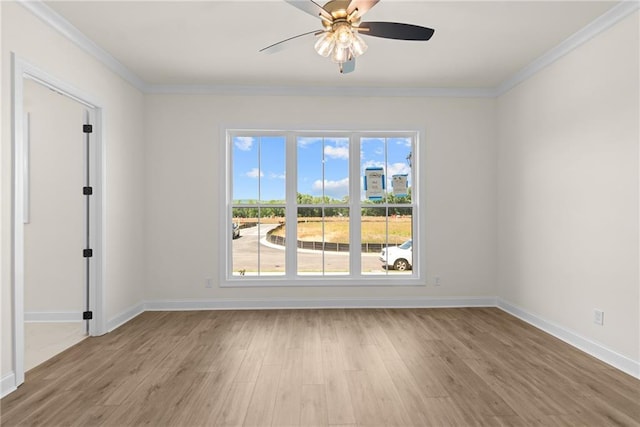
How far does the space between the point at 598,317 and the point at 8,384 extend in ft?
15.0

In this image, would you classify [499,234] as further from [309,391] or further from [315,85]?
[309,391]

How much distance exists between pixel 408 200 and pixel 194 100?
3.07 meters

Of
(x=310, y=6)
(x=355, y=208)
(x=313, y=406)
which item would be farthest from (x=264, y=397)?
(x=355, y=208)

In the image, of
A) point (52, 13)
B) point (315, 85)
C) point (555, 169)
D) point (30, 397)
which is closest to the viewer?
point (30, 397)

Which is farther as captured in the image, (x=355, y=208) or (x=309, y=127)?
(x=355, y=208)

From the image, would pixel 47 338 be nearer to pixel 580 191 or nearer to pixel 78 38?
pixel 78 38

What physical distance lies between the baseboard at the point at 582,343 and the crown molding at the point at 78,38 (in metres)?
5.26

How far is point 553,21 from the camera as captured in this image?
3.34 m

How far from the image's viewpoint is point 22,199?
2.86 metres

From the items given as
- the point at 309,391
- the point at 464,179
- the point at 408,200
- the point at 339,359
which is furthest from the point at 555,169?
the point at 309,391

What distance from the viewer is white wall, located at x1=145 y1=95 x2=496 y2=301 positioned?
5.03 m

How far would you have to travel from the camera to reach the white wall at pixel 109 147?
2725 millimetres

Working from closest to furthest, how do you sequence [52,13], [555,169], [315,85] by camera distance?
[52,13] → [555,169] → [315,85]

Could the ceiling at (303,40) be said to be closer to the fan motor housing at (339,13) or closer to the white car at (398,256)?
Answer: the fan motor housing at (339,13)
